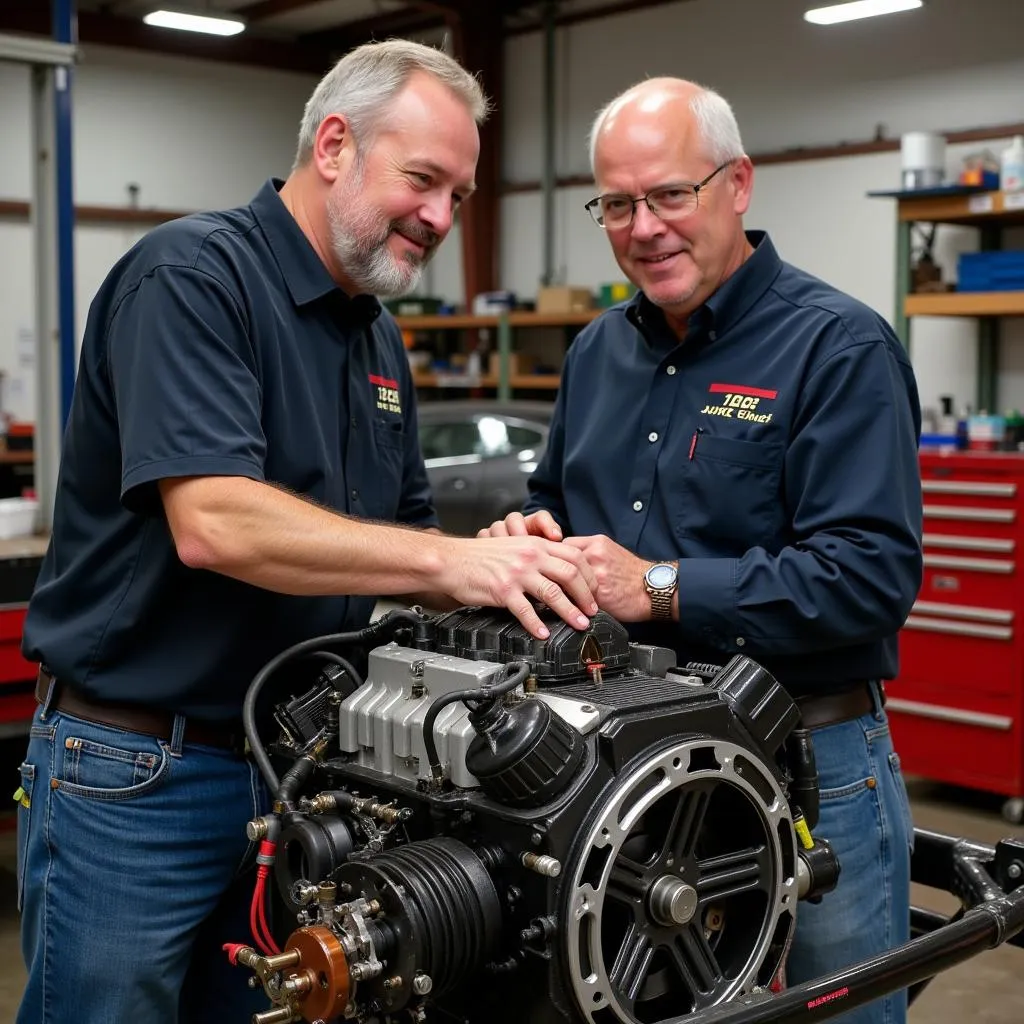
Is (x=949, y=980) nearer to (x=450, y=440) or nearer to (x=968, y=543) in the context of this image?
(x=968, y=543)

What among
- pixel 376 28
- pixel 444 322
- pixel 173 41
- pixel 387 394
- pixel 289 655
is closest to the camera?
pixel 289 655

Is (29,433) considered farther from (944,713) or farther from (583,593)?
(583,593)

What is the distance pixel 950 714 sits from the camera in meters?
4.29

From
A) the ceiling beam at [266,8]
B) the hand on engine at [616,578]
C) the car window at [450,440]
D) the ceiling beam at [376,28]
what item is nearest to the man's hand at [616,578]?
the hand on engine at [616,578]

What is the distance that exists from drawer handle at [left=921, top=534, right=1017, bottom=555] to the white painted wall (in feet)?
6.28

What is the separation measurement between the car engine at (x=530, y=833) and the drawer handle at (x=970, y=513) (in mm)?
3041

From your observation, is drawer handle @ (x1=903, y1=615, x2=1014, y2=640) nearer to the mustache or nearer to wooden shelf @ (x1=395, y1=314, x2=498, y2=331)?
the mustache

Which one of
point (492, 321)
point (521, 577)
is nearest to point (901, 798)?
point (521, 577)

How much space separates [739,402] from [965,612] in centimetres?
294

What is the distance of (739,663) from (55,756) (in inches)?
32.4

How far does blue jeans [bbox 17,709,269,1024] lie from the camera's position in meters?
1.49

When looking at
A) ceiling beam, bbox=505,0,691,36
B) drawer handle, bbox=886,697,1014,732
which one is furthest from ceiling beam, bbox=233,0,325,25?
drawer handle, bbox=886,697,1014,732

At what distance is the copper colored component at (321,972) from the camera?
3.64 feet

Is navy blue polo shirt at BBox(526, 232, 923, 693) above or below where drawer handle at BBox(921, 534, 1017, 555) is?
above
